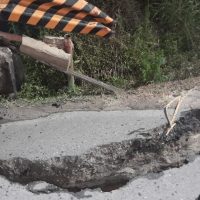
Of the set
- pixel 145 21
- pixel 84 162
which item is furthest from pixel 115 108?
pixel 145 21

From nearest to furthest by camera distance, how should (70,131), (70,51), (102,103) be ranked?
(70,131)
(102,103)
(70,51)

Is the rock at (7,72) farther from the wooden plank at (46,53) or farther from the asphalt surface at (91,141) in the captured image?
the asphalt surface at (91,141)

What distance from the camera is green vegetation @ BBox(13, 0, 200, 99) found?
4930 millimetres

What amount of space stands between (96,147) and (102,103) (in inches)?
30.6

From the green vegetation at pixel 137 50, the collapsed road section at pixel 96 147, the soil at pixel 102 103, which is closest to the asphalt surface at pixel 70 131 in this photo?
the collapsed road section at pixel 96 147

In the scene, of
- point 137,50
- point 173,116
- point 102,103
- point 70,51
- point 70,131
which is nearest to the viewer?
point 70,131

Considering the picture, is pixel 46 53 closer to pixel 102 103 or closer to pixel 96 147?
pixel 102 103

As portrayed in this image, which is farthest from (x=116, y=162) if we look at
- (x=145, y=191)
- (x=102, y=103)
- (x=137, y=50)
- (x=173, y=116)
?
(x=137, y=50)

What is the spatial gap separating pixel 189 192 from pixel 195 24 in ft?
9.35

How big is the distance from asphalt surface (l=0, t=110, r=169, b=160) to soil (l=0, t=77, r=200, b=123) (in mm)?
128

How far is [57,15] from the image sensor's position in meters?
4.23

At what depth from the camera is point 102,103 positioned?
14.3 feet

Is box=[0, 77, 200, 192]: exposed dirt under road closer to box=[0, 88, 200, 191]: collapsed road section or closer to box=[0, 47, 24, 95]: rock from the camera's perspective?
box=[0, 88, 200, 191]: collapsed road section

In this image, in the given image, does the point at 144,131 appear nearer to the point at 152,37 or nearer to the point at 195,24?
the point at 152,37
